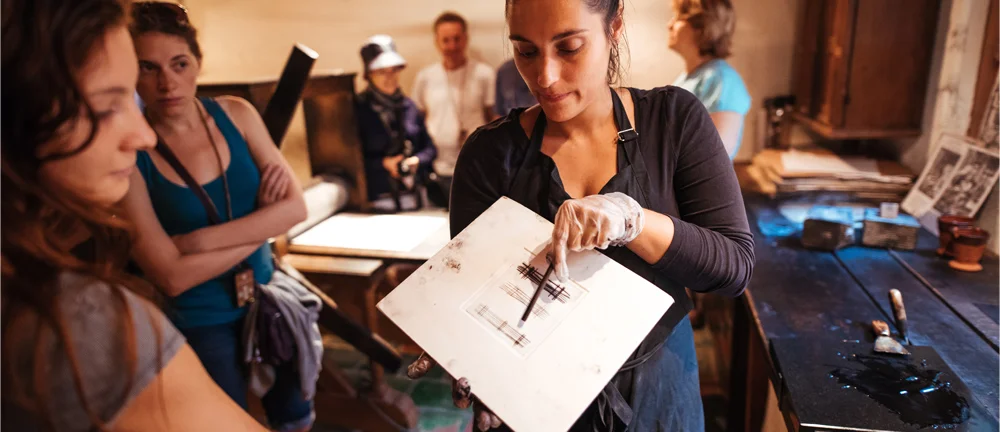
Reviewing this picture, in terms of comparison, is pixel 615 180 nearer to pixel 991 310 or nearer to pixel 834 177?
pixel 991 310

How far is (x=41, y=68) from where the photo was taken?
22.5 inches

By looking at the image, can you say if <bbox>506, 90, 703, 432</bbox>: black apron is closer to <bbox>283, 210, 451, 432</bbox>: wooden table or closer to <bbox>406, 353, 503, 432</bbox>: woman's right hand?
<bbox>406, 353, 503, 432</bbox>: woman's right hand

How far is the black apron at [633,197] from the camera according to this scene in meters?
0.85

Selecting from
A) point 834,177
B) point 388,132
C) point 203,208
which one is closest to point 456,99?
point 388,132

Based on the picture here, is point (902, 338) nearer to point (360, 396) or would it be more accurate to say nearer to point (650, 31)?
point (650, 31)

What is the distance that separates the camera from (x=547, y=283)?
79 cm

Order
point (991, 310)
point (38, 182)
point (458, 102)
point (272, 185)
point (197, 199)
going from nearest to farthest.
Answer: point (38, 182) < point (197, 199) < point (272, 185) < point (991, 310) < point (458, 102)

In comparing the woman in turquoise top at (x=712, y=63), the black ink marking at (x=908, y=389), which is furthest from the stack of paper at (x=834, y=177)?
the black ink marking at (x=908, y=389)

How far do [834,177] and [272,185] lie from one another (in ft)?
6.98

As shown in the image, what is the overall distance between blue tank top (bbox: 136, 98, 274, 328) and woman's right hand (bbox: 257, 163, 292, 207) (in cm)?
1

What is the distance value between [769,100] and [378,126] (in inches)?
78.5

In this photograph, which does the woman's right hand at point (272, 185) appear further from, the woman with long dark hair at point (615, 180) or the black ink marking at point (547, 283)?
the black ink marking at point (547, 283)

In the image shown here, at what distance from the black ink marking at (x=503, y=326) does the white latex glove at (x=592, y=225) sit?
9 cm

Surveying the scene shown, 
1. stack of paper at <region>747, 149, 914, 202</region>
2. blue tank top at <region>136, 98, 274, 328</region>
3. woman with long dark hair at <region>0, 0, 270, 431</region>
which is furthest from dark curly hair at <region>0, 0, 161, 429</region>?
stack of paper at <region>747, 149, 914, 202</region>
